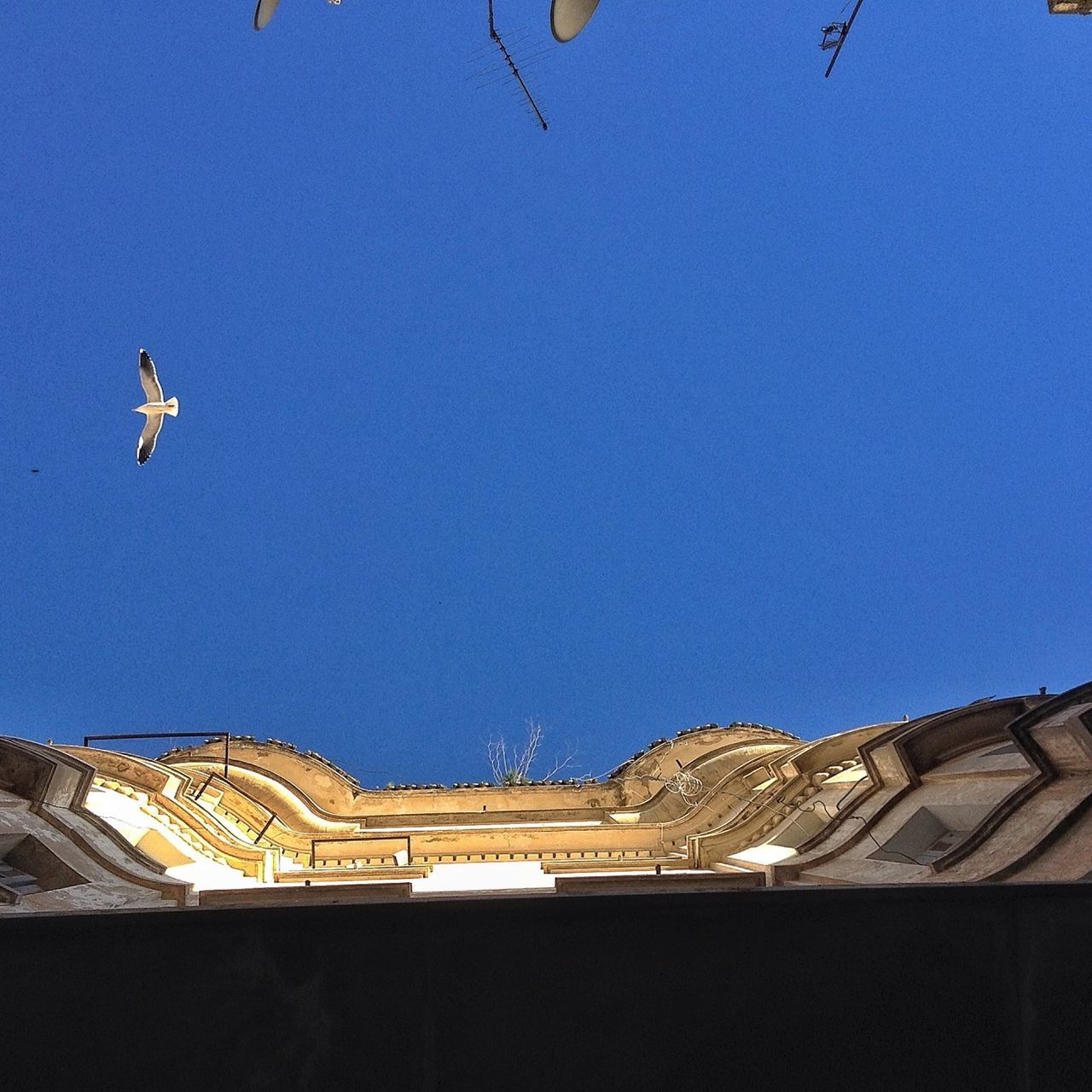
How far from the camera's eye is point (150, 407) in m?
25.9

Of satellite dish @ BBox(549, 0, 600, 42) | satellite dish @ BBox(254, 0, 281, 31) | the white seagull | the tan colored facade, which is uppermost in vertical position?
the white seagull

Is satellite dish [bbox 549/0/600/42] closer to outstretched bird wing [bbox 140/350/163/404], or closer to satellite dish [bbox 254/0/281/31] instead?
satellite dish [bbox 254/0/281/31]

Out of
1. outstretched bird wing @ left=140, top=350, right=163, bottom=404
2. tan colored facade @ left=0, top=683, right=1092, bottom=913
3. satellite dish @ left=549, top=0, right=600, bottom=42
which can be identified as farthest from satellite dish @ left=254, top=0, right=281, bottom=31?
tan colored facade @ left=0, top=683, right=1092, bottom=913

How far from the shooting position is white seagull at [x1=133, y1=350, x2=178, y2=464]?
25.3m

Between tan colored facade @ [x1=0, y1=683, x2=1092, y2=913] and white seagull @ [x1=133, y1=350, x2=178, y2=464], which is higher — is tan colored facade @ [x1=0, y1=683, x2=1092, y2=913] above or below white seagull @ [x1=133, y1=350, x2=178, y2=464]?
below

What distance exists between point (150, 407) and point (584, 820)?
2146 centimetres

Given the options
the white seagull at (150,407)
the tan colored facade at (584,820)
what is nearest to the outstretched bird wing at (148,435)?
the white seagull at (150,407)

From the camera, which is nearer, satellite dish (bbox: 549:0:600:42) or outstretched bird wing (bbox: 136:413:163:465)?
satellite dish (bbox: 549:0:600:42)

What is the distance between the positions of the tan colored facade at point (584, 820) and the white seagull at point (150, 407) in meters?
12.9

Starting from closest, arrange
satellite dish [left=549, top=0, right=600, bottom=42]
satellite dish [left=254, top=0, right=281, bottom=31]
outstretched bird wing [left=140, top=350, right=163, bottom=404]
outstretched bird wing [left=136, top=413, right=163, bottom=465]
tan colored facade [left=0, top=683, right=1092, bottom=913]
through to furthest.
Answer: tan colored facade [left=0, top=683, right=1092, bottom=913], satellite dish [left=549, top=0, right=600, bottom=42], satellite dish [left=254, top=0, right=281, bottom=31], outstretched bird wing [left=140, top=350, right=163, bottom=404], outstretched bird wing [left=136, top=413, right=163, bottom=465]

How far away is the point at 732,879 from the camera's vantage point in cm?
1216

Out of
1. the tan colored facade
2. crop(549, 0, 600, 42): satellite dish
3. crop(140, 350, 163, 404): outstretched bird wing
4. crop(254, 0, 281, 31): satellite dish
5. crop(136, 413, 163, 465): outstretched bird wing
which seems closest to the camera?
the tan colored facade

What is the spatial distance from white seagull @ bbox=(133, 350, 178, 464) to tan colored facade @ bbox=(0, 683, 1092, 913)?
42.2 ft

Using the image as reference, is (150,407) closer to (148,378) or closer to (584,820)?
(148,378)
